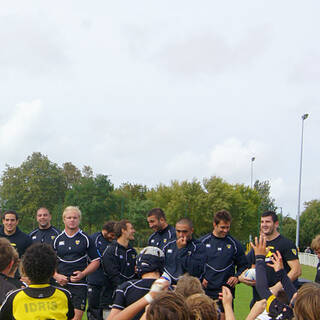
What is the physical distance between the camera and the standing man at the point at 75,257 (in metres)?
7.39

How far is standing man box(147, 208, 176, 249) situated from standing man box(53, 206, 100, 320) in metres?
1.09

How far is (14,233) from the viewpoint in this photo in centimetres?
826

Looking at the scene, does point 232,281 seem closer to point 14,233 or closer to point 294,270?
point 294,270

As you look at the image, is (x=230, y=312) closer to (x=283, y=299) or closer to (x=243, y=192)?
(x=283, y=299)

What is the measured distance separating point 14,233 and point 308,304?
656cm

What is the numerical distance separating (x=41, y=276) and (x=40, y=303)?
0.67 ft

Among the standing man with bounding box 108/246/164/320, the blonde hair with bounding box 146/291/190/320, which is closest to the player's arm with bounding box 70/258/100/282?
the standing man with bounding box 108/246/164/320

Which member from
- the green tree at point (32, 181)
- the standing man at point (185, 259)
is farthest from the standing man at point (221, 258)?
the green tree at point (32, 181)

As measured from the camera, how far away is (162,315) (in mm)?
2605

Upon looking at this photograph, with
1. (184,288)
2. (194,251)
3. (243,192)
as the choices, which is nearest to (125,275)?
(194,251)

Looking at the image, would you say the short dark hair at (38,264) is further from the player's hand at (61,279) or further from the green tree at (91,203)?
the green tree at (91,203)

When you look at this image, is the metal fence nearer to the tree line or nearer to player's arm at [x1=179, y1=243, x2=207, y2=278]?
the tree line

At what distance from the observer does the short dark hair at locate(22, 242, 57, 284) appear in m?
3.61

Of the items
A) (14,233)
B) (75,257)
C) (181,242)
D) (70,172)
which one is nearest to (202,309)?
(181,242)
